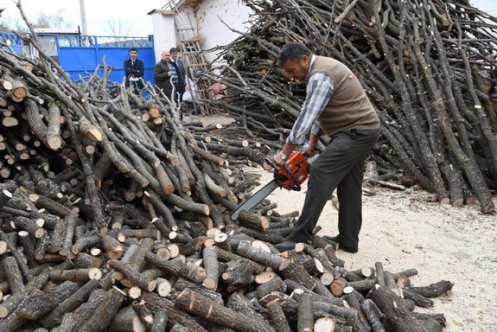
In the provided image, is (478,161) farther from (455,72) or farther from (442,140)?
(455,72)

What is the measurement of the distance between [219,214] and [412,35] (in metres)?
4.19

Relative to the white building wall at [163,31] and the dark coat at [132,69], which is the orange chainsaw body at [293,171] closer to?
the dark coat at [132,69]

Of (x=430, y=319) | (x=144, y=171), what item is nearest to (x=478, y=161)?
(x=430, y=319)

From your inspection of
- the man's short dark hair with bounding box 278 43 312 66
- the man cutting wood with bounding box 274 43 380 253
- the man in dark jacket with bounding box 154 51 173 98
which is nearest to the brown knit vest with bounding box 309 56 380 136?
the man cutting wood with bounding box 274 43 380 253

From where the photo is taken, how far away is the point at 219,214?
4.16 metres

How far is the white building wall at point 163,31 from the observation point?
1519cm

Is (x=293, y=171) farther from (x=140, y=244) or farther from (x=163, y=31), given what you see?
(x=163, y=31)

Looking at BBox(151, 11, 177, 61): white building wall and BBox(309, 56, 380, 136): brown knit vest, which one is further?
BBox(151, 11, 177, 61): white building wall

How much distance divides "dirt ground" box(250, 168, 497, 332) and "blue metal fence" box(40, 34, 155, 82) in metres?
11.4

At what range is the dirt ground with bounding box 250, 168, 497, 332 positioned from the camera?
311 centimetres

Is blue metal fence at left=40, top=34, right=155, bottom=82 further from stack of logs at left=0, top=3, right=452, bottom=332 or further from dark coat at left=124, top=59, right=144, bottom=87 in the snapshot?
stack of logs at left=0, top=3, right=452, bottom=332

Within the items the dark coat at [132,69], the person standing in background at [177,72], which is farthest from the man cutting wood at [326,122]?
the dark coat at [132,69]

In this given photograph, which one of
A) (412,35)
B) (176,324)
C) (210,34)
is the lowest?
(176,324)

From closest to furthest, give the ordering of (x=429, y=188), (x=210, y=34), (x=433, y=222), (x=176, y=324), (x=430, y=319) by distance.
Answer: (x=176, y=324) < (x=430, y=319) < (x=433, y=222) < (x=429, y=188) < (x=210, y=34)
